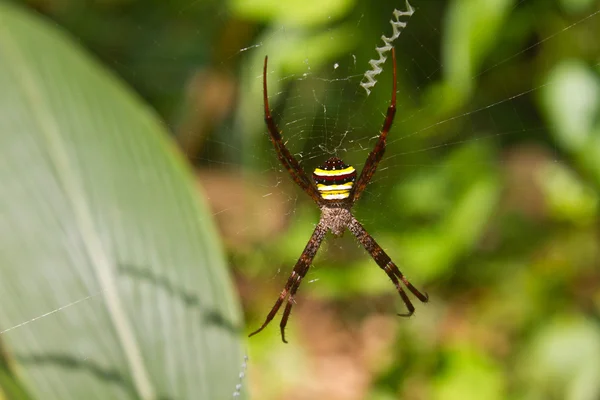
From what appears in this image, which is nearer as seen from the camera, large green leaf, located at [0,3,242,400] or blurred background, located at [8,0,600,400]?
large green leaf, located at [0,3,242,400]

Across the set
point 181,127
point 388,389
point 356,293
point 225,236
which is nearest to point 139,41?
point 181,127

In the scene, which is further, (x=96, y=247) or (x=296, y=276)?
(x=296, y=276)

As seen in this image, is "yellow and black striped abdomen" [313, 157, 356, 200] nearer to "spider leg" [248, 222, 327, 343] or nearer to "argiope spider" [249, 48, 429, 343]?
"argiope spider" [249, 48, 429, 343]

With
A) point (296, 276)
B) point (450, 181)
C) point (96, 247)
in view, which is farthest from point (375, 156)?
point (96, 247)

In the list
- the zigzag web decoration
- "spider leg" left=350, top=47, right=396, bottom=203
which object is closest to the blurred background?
the zigzag web decoration

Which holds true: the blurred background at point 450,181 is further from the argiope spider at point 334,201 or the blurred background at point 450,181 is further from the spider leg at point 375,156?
the spider leg at point 375,156

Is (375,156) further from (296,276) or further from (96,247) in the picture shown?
(96,247)

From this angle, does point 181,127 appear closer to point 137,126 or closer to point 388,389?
point 137,126
